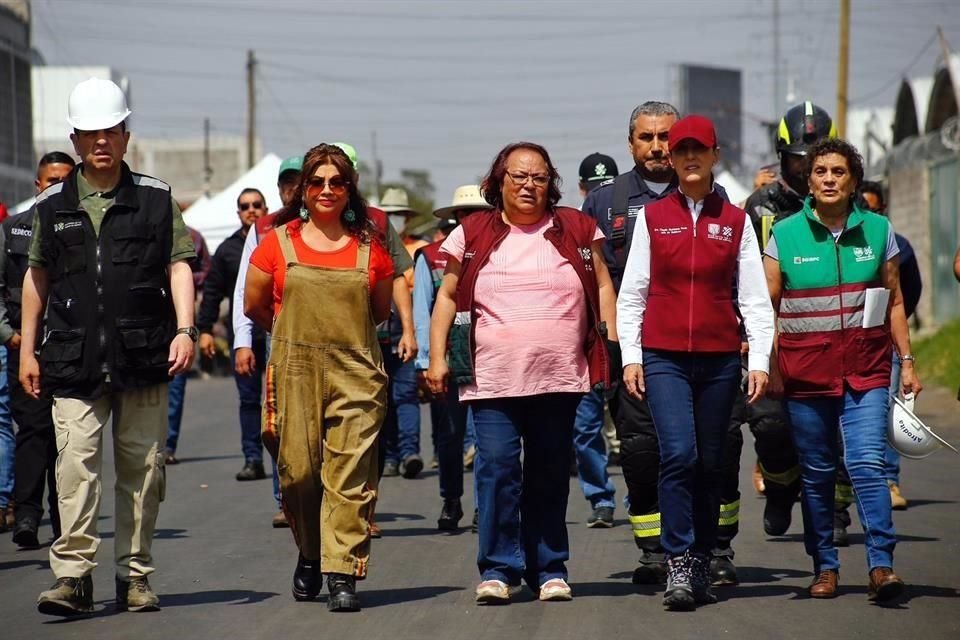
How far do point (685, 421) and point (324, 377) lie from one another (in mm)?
1636

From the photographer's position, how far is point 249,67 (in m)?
63.6

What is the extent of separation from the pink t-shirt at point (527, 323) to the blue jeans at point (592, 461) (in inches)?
110

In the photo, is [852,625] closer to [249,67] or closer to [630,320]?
[630,320]

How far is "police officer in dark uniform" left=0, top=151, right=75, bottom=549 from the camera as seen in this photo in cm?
1003

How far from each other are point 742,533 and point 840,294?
259cm

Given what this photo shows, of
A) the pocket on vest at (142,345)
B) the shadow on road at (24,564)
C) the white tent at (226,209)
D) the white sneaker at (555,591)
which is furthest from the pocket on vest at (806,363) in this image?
the white tent at (226,209)

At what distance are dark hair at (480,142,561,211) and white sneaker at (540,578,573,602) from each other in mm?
1721

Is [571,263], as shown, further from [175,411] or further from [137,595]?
[175,411]

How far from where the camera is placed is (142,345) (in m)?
7.68

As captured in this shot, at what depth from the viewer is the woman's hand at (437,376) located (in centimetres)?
774

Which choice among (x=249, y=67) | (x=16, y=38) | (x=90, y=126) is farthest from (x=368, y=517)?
(x=249, y=67)

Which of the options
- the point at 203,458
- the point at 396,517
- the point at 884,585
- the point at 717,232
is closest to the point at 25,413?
the point at 396,517

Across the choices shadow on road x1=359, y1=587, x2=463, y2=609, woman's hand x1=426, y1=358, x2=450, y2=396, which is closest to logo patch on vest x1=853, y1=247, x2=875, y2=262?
woman's hand x1=426, y1=358, x2=450, y2=396

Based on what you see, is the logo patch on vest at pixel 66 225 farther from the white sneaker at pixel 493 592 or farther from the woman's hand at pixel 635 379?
the woman's hand at pixel 635 379
